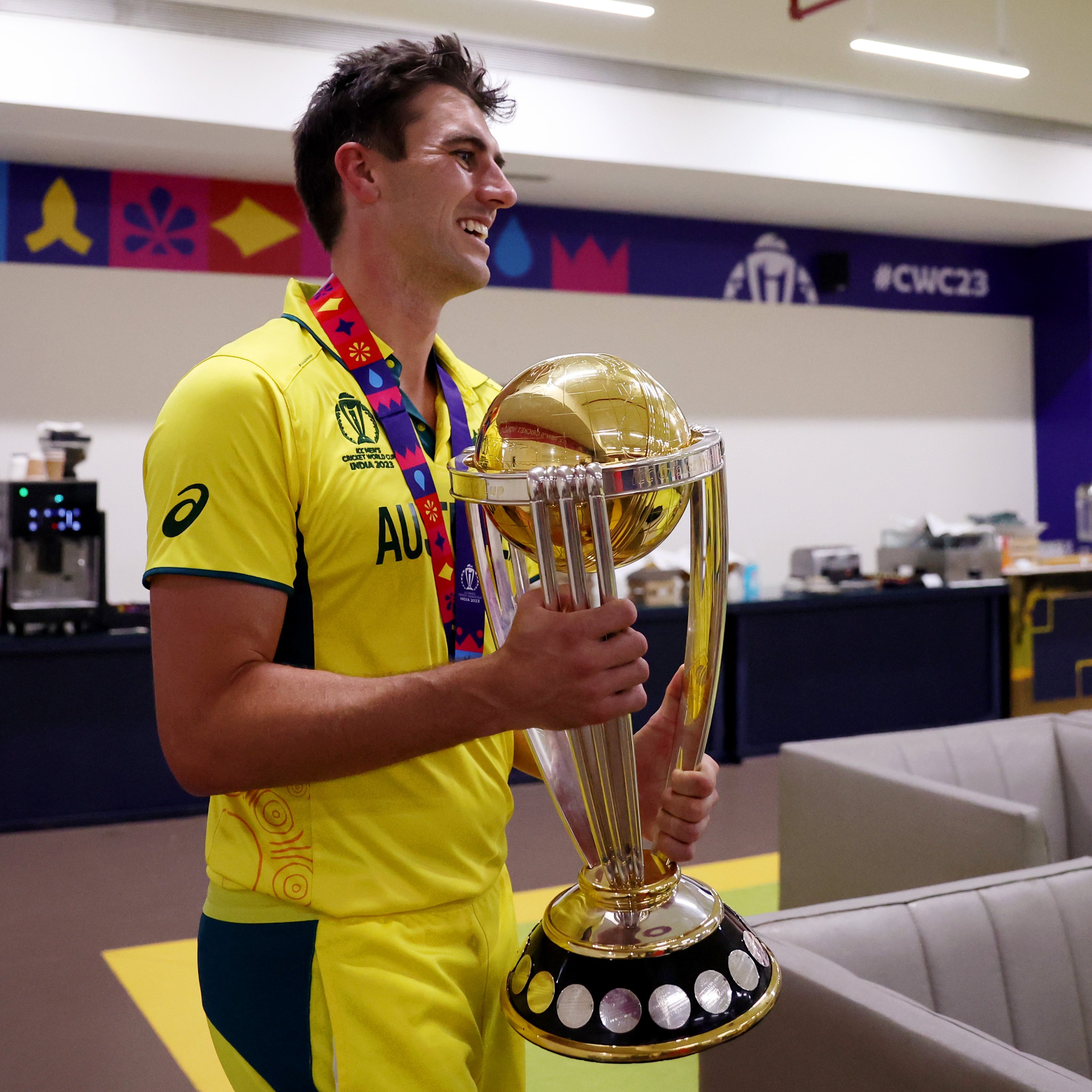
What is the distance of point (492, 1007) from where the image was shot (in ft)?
3.95

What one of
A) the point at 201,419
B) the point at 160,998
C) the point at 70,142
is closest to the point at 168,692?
the point at 201,419

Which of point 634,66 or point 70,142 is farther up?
point 634,66

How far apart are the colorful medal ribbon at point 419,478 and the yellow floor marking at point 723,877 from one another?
9.25ft

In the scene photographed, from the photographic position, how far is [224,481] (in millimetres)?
1036

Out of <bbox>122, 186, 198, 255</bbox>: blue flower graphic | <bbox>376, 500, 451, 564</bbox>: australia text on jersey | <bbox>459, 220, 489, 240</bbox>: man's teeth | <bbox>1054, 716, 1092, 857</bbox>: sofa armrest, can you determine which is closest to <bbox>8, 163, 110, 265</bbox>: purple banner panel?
<bbox>122, 186, 198, 255</bbox>: blue flower graphic

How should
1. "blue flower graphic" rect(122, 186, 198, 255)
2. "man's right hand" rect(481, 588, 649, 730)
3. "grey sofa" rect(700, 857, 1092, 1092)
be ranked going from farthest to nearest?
"blue flower graphic" rect(122, 186, 198, 255), "grey sofa" rect(700, 857, 1092, 1092), "man's right hand" rect(481, 588, 649, 730)

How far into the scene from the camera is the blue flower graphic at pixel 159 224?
598cm

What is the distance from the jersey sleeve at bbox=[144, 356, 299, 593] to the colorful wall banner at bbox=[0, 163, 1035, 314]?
368cm

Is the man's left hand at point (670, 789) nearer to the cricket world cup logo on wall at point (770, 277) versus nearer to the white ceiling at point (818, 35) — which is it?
the white ceiling at point (818, 35)

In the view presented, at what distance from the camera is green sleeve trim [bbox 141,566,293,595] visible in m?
1.01

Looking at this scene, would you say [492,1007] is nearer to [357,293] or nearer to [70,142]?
[357,293]

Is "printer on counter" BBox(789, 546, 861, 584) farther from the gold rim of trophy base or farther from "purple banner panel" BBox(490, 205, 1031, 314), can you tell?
the gold rim of trophy base

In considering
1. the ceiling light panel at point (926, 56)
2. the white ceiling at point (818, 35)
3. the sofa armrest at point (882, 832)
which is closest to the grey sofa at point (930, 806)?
the sofa armrest at point (882, 832)

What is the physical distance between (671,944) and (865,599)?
18.6 ft
